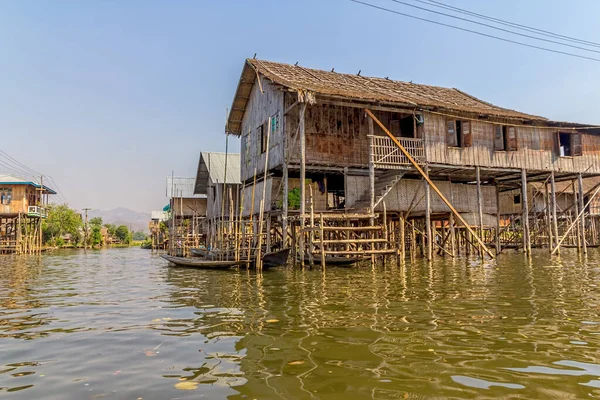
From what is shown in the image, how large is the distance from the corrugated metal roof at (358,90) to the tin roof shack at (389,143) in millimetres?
83

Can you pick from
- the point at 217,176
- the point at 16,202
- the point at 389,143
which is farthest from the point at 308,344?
the point at 16,202

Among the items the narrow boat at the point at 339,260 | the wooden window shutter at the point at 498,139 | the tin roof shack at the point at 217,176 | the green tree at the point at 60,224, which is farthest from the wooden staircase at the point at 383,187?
the green tree at the point at 60,224

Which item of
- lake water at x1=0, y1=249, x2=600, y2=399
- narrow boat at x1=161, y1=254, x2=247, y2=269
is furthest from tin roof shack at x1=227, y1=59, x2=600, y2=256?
lake water at x1=0, y1=249, x2=600, y2=399

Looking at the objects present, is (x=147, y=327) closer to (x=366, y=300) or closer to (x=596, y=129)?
(x=366, y=300)

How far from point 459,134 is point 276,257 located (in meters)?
10.3

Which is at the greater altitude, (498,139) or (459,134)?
(459,134)

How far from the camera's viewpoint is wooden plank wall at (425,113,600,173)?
61.8ft

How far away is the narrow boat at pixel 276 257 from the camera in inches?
605

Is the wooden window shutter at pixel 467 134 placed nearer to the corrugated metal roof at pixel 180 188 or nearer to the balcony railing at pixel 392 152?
the balcony railing at pixel 392 152

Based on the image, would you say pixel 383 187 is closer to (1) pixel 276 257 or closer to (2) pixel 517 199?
(1) pixel 276 257

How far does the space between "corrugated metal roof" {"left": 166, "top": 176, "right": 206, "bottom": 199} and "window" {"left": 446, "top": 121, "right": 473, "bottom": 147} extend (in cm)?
2259

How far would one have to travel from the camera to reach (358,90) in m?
18.2

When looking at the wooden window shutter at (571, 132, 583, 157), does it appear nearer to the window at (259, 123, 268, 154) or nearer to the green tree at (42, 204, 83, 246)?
the window at (259, 123, 268, 154)

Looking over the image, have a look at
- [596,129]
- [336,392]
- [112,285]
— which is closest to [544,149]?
[596,129]
